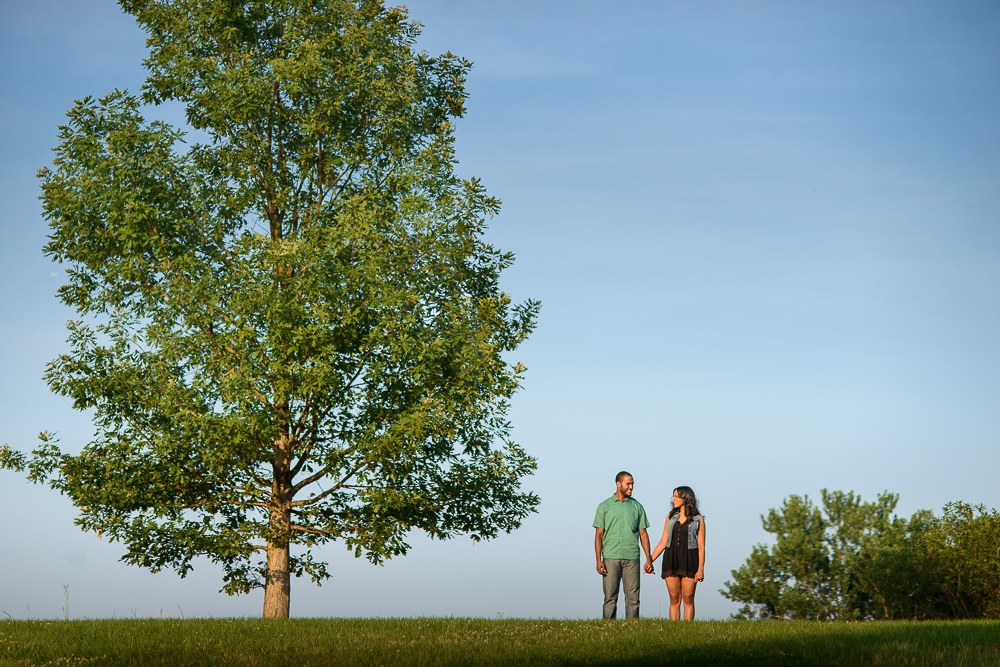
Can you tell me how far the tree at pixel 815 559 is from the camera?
30344mm

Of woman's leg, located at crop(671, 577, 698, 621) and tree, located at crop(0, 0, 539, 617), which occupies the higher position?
tree, located at crop(0, 0, 539, 617)

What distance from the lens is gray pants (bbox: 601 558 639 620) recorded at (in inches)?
541

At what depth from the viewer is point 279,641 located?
11727mm

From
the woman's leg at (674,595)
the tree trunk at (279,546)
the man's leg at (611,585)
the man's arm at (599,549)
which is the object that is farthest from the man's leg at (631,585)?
the tree trunk at (279,546)

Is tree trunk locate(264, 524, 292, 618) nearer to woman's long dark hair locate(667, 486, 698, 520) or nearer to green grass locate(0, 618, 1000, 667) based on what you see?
green grass locate(0, 618, 1000, 667)

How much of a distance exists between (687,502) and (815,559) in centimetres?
2105

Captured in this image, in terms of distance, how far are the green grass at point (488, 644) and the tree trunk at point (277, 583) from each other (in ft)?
10.4

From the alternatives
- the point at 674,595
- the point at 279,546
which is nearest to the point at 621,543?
the point at 674,595

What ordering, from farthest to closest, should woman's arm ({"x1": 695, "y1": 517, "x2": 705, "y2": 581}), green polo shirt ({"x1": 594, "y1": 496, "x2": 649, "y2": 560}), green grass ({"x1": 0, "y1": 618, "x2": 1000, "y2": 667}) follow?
green polo shirt ({"x1": 594, "y1": 496, "x2": 649, "y2": 560}) < woman's arm ({"x1": 695, "y1": 517, "x2": 705, "y2": 581}) < green grass ({"x1": 0, "y1": 618, "x2": 1000, "y2": 667})

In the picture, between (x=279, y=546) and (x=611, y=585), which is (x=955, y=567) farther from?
(x=279, y=546)

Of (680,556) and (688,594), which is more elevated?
(680,556)

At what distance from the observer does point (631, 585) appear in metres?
13.8

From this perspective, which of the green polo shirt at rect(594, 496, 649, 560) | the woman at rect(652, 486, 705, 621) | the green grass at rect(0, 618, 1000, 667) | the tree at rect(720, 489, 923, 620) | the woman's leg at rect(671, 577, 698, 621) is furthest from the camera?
the tree at rect(720, 489, 923, 620)

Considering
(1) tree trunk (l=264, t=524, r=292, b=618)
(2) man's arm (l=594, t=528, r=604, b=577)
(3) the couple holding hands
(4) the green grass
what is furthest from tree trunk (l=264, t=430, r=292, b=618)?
(3) the couple holding hands
